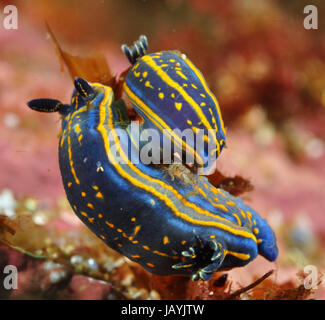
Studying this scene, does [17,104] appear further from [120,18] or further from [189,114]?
[120,18]

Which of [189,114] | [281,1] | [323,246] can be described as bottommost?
[323,246]

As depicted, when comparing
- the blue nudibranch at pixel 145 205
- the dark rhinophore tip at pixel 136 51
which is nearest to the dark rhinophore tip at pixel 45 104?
the blue nudibranch at pixel 145 205

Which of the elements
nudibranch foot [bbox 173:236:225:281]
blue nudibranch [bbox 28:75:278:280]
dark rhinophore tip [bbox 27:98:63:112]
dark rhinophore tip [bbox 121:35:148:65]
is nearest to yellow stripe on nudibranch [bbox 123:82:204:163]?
blue nudibranch [bbox 28:75:278:280]

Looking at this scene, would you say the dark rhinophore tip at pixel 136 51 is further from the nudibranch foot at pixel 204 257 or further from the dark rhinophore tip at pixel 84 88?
the nudibranch foot at pixel 204 257

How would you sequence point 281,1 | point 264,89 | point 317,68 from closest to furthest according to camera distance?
point 264,89 → point 317,68 → point 281,1
